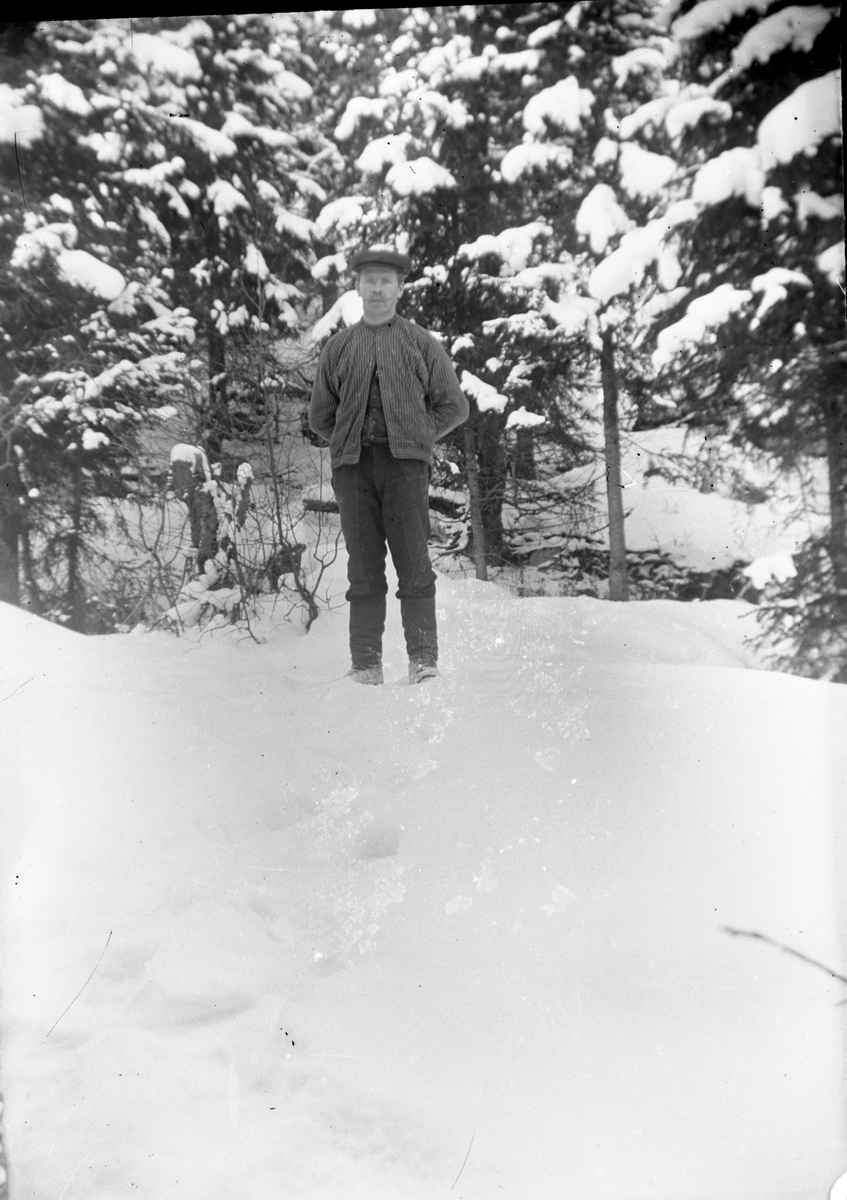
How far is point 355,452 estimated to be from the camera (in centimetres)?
168

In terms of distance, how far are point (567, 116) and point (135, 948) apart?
71.2 inches

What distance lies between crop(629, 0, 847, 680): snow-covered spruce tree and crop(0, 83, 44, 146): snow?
3.96 ft

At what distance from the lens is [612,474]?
5.60ft

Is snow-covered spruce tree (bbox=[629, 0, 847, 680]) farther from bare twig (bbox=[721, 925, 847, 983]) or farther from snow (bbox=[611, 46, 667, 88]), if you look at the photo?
bare twig (bbox=[721, 925, 847, 983])

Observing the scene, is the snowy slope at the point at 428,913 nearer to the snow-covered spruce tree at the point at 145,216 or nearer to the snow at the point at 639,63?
the snow-covered spruce tree at the point at 145,216

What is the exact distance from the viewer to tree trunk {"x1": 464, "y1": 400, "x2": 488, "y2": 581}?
5.54 feet

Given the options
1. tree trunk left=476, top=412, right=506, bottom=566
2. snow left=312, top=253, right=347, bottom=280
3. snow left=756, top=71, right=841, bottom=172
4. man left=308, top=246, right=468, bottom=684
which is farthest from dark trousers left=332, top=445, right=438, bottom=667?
snow left=756, top=71, right=841, bottom=172

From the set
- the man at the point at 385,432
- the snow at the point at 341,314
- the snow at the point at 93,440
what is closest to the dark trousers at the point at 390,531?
the man at the point at 385,432

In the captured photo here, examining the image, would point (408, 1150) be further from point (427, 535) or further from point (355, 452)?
point (355, 452)

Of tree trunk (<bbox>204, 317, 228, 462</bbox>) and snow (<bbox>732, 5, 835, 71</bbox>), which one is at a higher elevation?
snow (<bbox>732, 5, 835, 71</bbox>)

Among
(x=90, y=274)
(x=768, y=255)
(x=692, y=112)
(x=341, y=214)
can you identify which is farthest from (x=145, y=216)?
(x=768, y=255)

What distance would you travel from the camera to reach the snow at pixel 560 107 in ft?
5.48

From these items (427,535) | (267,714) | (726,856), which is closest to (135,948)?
(267,714)

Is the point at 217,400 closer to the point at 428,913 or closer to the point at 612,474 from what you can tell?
the point at 612,474
